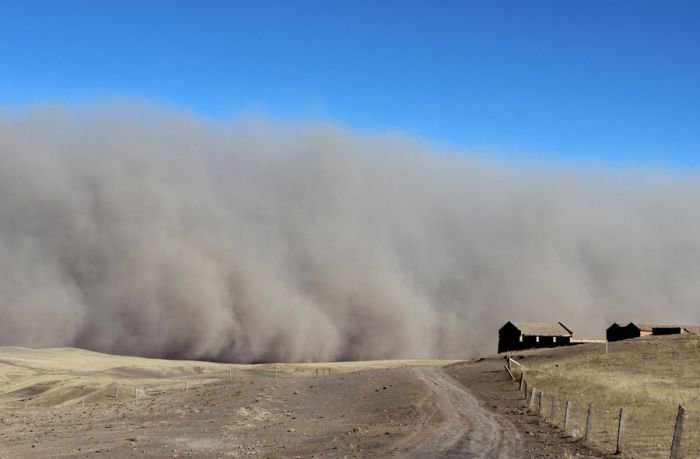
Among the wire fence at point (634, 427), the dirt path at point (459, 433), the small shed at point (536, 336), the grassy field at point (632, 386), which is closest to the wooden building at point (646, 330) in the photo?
the small shed at point (536, 336)

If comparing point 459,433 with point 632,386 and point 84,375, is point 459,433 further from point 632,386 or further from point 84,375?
point 84,375

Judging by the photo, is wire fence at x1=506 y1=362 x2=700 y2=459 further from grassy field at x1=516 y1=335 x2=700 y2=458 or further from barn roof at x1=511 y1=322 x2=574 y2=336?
barn roof at x1=511 y1=322 x2=574 y2=336

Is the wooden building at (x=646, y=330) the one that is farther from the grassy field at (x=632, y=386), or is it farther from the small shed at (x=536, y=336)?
the grassy field at (x=632, y=386)

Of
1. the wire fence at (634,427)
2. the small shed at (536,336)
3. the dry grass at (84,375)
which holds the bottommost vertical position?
the dry grass at (84,375)

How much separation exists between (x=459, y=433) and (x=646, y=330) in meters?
48.3

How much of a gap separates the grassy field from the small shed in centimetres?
1064

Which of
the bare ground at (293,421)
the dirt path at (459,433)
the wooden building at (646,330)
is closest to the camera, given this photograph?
the dirt path at (459,433)

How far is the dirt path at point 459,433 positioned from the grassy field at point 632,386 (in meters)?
2.00

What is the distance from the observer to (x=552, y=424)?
67.3 feet

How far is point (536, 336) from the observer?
66.2 m

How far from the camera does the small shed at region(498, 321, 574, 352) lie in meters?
64.9

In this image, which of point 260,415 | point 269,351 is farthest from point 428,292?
point 260,415

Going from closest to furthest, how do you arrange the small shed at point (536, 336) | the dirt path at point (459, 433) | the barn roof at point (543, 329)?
1. the dirt path at point (459, 433)
2. the small shed at point (536, 336)
3. the barn roof at point (543, 329)

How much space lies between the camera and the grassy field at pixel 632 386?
58.1ft
